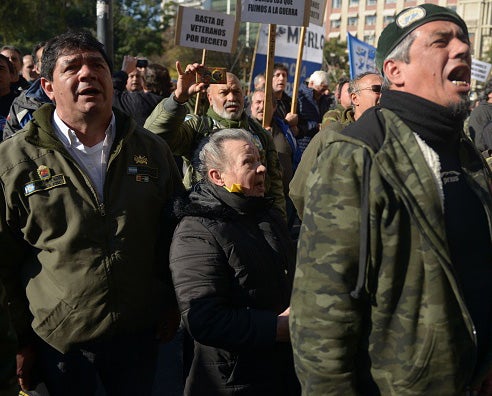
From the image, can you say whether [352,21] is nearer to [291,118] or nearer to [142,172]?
[291,118]

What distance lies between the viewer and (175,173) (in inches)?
111

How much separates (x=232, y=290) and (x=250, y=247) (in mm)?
178

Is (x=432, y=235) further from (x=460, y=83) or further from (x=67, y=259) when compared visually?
(x=67, y=259)

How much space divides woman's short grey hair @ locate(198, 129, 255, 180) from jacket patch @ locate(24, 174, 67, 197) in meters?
0.61

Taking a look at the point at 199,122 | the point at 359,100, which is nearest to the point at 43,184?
the point at 199,122

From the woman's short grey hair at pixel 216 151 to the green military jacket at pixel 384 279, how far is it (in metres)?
0.91

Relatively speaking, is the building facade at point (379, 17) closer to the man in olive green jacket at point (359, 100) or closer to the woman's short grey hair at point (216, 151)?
the man in olive green jacket at point (359, 100)

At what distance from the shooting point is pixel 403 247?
1.68 meters

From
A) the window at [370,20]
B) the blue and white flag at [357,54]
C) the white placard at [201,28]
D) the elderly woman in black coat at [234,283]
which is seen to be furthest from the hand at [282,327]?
the window at [370,20]

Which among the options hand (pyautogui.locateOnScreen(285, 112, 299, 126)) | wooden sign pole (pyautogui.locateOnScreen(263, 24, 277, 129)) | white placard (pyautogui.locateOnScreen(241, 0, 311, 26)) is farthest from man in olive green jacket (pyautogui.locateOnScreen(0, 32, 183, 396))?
hand (pyautogui.locateOnScreen(285, 112, 299, 126))

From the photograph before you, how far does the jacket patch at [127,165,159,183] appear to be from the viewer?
254 centimetres

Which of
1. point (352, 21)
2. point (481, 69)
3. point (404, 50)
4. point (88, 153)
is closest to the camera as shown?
point (404, 50)

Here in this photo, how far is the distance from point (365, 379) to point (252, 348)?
58 cm

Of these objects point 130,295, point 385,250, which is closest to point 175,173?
point 130,295
